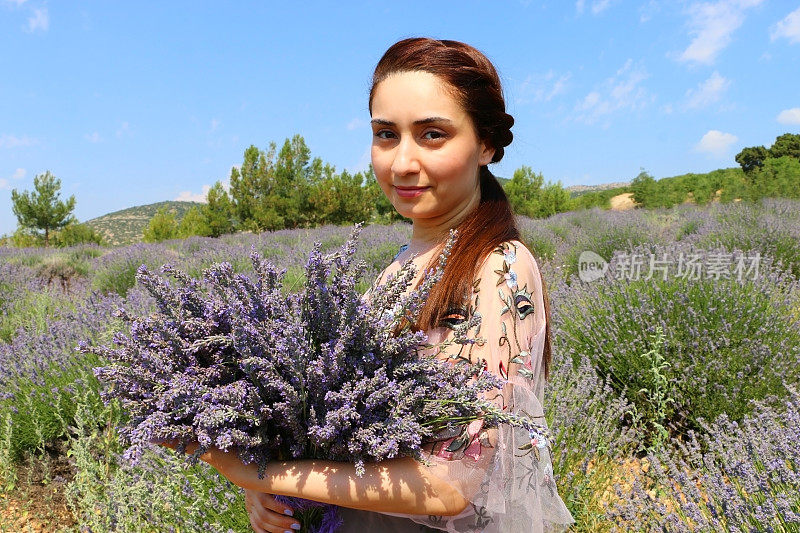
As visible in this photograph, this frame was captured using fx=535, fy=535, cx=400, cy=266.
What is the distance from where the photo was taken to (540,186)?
31.4 m

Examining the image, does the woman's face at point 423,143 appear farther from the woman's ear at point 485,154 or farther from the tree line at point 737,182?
the tree line at point 737,182

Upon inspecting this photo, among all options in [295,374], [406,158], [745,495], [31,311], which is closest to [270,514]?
[295,374]

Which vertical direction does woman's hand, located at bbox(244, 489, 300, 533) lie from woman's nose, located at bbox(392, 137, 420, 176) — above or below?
below

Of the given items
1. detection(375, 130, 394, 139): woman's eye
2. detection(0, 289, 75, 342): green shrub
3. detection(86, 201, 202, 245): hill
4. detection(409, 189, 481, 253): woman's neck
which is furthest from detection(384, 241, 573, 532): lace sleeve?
detection(86, 201, 202, 245): hill

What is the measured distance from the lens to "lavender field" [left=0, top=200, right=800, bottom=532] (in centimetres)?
208

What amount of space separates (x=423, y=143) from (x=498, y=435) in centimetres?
76

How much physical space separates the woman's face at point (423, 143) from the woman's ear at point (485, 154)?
0.29ft

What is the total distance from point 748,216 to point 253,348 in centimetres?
934

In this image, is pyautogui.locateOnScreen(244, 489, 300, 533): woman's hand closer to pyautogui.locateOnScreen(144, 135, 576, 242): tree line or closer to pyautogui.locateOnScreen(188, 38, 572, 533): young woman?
pyautogui.locateOnScreen(188, 38, 572, 533): young woman

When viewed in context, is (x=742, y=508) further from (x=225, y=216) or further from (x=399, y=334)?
(x=225, y=216)

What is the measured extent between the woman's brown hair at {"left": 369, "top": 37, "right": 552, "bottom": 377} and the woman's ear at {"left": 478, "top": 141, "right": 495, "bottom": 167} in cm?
1

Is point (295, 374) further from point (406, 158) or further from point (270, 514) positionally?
point (406, 158)

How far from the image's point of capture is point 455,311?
126 cm

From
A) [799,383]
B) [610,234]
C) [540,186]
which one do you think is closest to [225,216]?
[540,186]
